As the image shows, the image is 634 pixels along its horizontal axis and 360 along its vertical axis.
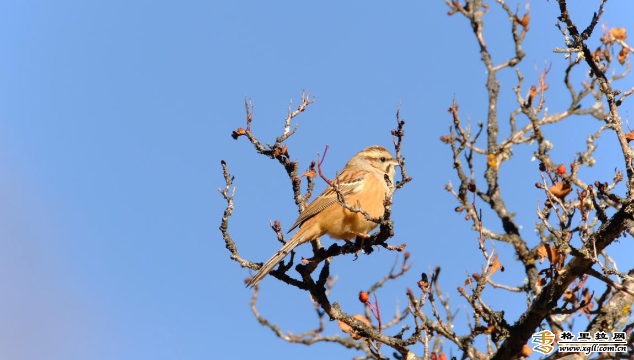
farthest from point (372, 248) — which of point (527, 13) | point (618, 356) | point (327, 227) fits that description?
point (527, 13)

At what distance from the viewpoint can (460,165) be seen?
29.7ft

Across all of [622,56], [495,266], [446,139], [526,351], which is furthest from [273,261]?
[622,56]

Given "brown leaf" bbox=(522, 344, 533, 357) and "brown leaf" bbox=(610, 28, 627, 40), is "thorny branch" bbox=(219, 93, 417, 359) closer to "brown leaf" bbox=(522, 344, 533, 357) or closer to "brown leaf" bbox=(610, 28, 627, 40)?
"brown leaf" bbox=(522, 344, 533, 357)

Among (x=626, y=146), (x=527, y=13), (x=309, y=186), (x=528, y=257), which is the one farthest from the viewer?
(x=527, y=13)

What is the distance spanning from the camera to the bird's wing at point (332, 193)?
6477 mm

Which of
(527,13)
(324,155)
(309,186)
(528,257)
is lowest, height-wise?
(324,155)

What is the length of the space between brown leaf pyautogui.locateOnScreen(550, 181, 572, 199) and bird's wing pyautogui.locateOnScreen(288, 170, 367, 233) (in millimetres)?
1953

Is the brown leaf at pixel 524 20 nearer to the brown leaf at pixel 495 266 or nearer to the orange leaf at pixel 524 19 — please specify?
the orange leaf at pixel 524 19

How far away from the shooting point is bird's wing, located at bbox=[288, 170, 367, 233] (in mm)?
6477

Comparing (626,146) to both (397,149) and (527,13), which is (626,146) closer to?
(397,149)

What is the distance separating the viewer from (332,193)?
6848mm

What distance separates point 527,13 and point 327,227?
597cm

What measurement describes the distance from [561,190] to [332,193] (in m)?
2.31

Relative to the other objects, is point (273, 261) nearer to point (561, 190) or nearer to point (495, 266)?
point (495, 266)
